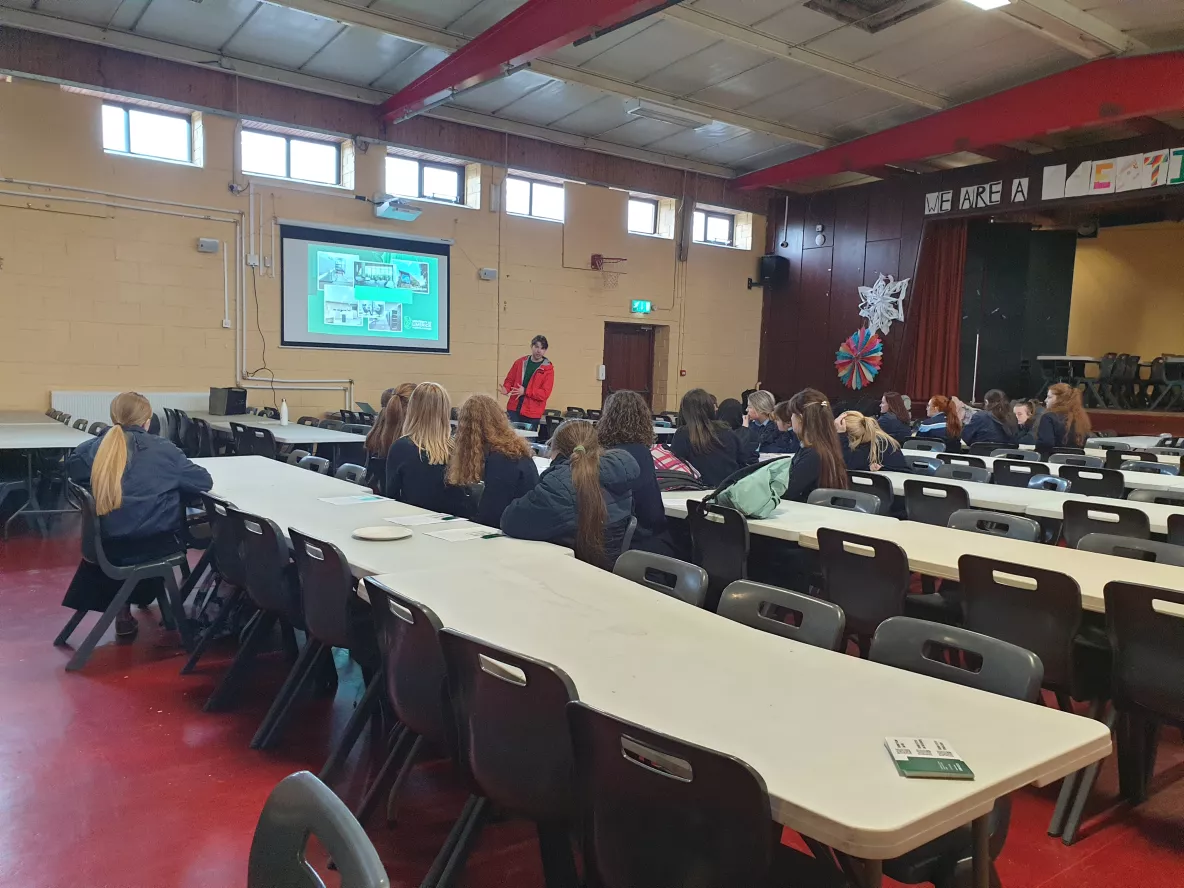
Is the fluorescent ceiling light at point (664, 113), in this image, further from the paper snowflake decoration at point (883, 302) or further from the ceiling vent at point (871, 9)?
the paper snowflake decoration at point (883, 302)

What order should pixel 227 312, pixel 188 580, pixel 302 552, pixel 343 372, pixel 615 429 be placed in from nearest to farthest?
pixel 302 552 < pixel 615 429 < pixel 188 580 < pixel 227 312 < pixel 343 372

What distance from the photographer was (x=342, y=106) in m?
9.51

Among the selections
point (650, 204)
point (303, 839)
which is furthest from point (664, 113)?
point (303, 839)

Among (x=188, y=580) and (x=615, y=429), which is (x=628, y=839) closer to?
(x=615, y=429)

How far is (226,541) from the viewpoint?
325cm

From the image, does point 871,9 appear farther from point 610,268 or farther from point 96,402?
point 96,402

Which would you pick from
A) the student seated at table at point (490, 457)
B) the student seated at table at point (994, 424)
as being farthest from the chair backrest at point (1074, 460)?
the student seated at table at point (490, 457)

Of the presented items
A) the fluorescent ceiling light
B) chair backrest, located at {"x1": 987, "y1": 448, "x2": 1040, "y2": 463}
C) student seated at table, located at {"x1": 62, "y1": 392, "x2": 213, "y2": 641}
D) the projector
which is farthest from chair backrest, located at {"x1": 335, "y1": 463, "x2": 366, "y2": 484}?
the fluorescent ceiling light

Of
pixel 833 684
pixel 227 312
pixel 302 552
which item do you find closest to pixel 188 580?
pixel 302 552

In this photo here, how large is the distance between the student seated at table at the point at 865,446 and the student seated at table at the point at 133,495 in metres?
3.74

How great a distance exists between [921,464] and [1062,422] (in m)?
2.20

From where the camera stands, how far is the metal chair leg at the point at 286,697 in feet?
9.25

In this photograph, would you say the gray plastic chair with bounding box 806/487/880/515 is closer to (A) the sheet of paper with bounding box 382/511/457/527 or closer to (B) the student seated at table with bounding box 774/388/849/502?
(B) the student seated at table with bounding box 774/388/849/502

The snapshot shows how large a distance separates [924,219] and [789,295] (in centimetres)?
245
